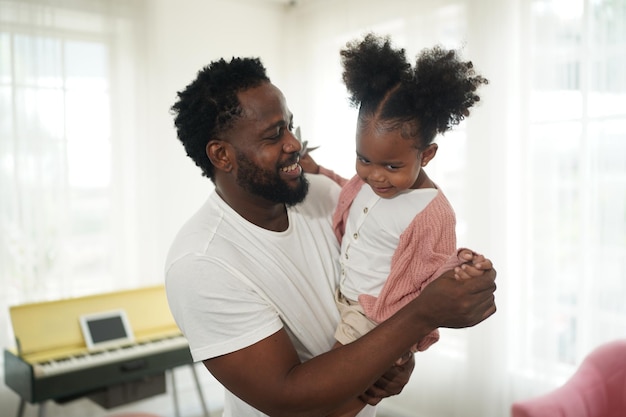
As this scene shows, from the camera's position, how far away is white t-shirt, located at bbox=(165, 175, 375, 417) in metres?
1.30

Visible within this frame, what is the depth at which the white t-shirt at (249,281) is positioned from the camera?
130cm

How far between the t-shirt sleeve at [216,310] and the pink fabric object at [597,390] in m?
2.02

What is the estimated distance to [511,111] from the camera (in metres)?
3.45

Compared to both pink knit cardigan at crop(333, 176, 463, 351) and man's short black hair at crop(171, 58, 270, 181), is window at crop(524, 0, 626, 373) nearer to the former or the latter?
pink knit cardigan at crop(333, 176, 463, 351)

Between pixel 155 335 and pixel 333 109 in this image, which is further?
pixel 333 109

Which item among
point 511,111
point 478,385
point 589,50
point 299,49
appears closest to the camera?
point 589,50

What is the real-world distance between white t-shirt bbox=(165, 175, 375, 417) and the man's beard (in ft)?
0.26

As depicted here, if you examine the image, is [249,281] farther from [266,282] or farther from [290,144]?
[290,144]

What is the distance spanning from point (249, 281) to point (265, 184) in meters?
0.23

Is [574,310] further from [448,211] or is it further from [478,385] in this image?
[448,211]

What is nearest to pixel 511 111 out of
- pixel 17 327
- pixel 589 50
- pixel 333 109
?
pixel 589 50

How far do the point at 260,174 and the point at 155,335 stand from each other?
2.43 meters

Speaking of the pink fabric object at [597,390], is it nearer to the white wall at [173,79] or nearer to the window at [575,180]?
the window at [575,180]

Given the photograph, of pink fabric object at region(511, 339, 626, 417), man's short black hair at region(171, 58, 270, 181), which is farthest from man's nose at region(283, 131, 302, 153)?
pink fabric object at region(511, 339, 626, 417)
